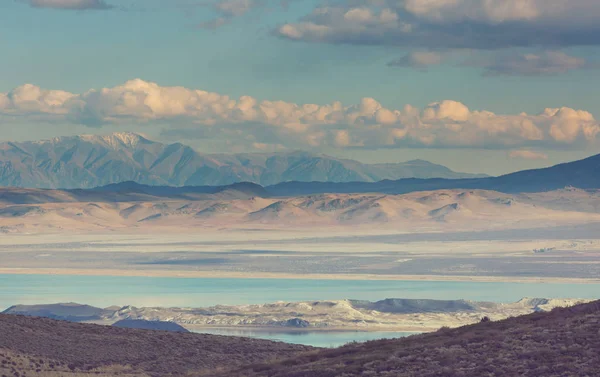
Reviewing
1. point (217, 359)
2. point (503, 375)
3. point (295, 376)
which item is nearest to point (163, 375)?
point (217, 359)

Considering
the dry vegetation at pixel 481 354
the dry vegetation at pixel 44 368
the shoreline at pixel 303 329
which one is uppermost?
the dry vegetation at pixel 481 354

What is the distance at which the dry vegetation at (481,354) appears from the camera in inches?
1422

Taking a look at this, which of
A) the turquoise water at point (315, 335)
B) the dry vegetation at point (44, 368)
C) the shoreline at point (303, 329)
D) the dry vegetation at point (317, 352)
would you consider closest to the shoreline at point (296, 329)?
the shoreline at point (303, 329)

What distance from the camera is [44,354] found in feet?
165

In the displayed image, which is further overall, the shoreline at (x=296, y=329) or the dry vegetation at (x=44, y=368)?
the shoreline at (x=296, y=329)

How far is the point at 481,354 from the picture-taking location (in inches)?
1513

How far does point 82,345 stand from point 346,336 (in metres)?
131

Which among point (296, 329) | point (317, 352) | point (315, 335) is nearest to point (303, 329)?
point (296, 329)

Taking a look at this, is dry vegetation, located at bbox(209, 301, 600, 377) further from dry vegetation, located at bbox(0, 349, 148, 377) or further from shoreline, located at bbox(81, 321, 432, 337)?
shoreline, located at bbox(81, 321, 432, 337)

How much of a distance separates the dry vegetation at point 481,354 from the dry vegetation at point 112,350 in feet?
28.0

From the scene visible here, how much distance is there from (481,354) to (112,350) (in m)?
21.0

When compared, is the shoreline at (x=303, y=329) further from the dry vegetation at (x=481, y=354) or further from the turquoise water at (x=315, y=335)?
the dry vegetation at (x=481, y=354)

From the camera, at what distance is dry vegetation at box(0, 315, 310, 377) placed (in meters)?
48.8

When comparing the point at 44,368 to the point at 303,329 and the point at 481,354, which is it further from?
the point at 303,329
